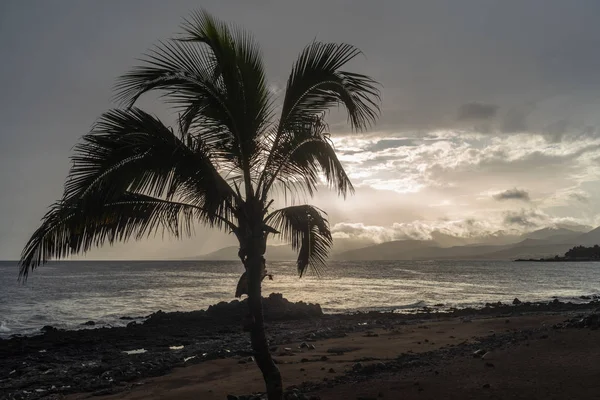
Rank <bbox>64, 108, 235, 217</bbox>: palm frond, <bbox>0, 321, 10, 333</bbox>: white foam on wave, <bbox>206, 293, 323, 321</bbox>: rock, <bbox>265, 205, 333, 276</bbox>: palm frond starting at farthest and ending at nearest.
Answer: <bbox>206, 293, 323, 321</bbox>: rock < <bbox>0, 321, 10, 333</bbox>: white foam on wave < <bbox>265, 205, 333, 276</bbox>: palm frond < <bbox>64, 108, 235, 217</bbox>: palm frond

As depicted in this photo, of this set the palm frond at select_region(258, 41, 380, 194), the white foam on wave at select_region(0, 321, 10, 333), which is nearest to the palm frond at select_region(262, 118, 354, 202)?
the palm frond at select_region(258, 41, 380, 194)

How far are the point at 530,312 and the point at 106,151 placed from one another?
3193 cm

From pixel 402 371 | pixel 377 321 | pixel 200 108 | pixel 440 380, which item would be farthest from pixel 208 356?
pixel 377 321

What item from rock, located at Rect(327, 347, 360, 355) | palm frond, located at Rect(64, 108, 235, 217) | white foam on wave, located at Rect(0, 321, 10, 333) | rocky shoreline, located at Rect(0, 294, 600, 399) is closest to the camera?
palm frond, located at Rect(64, 108, 235, 217)

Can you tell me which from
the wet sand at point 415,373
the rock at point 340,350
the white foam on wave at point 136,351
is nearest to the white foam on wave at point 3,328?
the white foam on wave at point 136,351

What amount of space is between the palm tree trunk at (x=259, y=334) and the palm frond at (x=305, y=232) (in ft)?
4.02

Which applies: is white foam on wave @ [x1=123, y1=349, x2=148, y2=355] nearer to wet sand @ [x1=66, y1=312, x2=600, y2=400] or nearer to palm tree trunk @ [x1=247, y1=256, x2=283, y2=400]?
wet sand @ [x1=66, y1=312, x2=600, y2=400]

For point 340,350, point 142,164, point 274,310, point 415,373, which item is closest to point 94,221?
point 142,164

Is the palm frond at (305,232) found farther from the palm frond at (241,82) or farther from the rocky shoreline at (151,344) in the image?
the rocky shoreline at (151,344)

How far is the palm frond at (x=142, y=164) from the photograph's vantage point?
6.31m

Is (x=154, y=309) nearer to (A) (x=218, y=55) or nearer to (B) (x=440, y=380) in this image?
(B) (x=440, y=380)

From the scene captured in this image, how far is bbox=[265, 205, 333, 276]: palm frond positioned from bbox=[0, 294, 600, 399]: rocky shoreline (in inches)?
288

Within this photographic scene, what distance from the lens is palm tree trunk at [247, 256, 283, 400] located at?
285 inches

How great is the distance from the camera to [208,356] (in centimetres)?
1734
